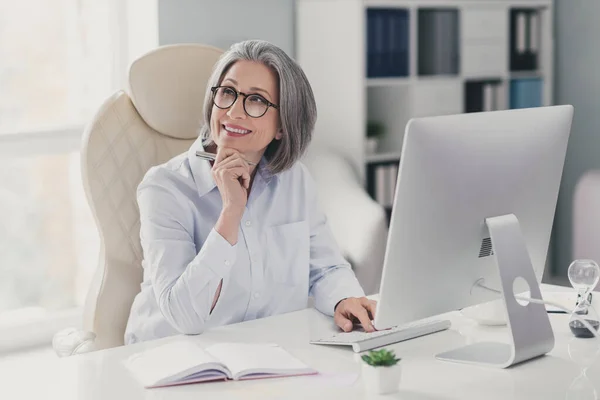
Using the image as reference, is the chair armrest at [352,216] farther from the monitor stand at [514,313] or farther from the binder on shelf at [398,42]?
the monitor stand at [514,313]

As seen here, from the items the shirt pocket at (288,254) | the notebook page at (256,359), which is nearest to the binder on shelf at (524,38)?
the shirt pocket at (288,254)

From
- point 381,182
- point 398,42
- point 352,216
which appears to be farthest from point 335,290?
point 398,42

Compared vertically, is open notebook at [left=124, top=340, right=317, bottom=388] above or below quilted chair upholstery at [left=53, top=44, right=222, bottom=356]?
below

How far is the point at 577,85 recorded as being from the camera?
418cm

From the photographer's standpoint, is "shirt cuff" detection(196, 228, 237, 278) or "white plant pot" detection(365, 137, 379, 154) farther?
"white plant pot" detection(365, 137, 379, 154)

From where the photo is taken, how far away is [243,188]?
191cm

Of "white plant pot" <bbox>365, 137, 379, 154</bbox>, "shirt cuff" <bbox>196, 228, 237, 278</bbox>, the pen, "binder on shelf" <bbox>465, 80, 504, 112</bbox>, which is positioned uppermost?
"binder on shelf" <bbox>465, 80, 504, 112</bbox>

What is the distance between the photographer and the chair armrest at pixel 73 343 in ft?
6.40

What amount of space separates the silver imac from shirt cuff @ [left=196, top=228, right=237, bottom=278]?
16.5 inches

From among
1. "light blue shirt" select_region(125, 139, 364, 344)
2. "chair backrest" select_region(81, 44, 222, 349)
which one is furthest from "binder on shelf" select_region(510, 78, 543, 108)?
"light blue shirt" select_region(125, 139, 364, 344)

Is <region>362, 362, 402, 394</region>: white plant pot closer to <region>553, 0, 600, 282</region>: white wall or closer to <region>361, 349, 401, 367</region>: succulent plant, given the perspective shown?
<region>361, 349, 401, 367</region>: succulent plant

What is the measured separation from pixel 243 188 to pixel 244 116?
0.16 meters

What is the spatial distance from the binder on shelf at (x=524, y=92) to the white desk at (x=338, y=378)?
2368 millimetres

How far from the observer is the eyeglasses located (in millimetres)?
1959
